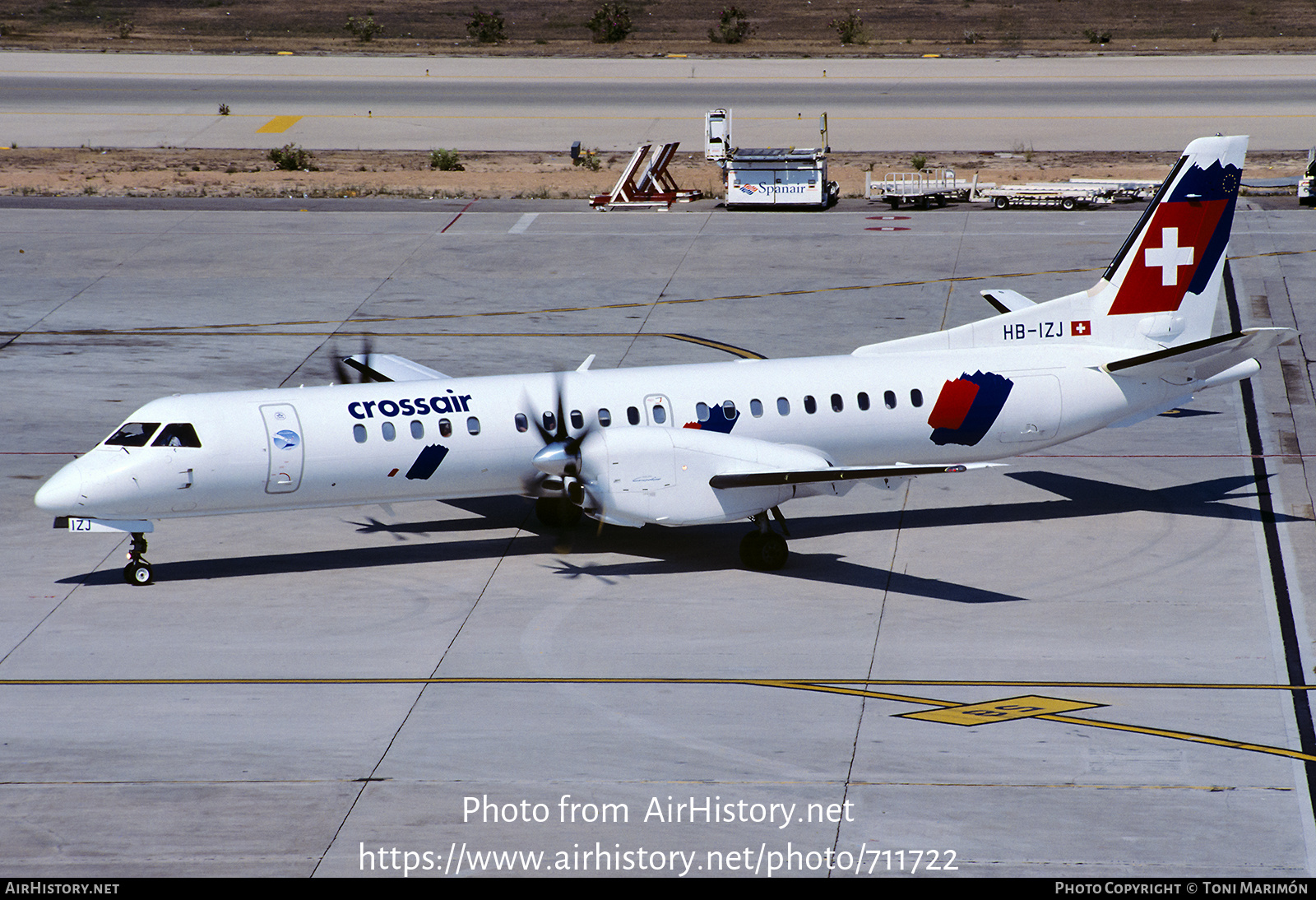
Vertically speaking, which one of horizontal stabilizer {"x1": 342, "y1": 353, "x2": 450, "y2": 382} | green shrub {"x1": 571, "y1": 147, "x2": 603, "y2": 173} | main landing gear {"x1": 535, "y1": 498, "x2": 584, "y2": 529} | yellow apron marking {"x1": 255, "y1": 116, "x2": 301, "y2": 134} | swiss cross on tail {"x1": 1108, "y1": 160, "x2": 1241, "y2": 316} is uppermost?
swiss cross on tail {"x1": 1108, "y1": 160, "x2": 1241, "y2": 316}

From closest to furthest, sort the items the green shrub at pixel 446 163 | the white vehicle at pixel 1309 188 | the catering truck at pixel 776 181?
the white vehicle at pixel 1309 188, the catering truck at pixel 776 181, the green shrub at pixel 446 163

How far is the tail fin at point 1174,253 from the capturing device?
29047 mm

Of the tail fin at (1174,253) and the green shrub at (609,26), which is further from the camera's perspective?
the green shrub at (609,26)

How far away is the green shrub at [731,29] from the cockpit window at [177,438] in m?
85.9

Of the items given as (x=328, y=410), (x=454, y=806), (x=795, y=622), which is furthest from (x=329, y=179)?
(x=454, y=806)

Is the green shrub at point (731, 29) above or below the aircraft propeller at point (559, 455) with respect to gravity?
above

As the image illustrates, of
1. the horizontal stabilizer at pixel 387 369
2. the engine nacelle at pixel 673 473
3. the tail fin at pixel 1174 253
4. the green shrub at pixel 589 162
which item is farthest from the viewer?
the green shrub at pixel 589 162

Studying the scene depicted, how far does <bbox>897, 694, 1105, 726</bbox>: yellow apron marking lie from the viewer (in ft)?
64.7

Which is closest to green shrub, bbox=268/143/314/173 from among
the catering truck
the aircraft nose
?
the catering truck

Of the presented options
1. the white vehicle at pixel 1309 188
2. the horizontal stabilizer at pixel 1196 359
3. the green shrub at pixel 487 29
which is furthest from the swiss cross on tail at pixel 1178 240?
the green shrub at pixel 487 29

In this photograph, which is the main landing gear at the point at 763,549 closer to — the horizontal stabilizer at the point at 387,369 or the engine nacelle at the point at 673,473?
the engine nacelle at the point at 673,473

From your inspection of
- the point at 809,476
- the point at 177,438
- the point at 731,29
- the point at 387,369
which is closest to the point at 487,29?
the point at 731,29

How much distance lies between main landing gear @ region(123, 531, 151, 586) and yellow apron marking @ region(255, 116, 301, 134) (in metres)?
55.3

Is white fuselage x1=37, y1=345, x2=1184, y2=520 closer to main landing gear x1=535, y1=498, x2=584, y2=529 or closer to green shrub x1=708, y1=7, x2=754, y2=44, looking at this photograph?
main landing gear x1=535, y1=498, x2=584, y2=529
